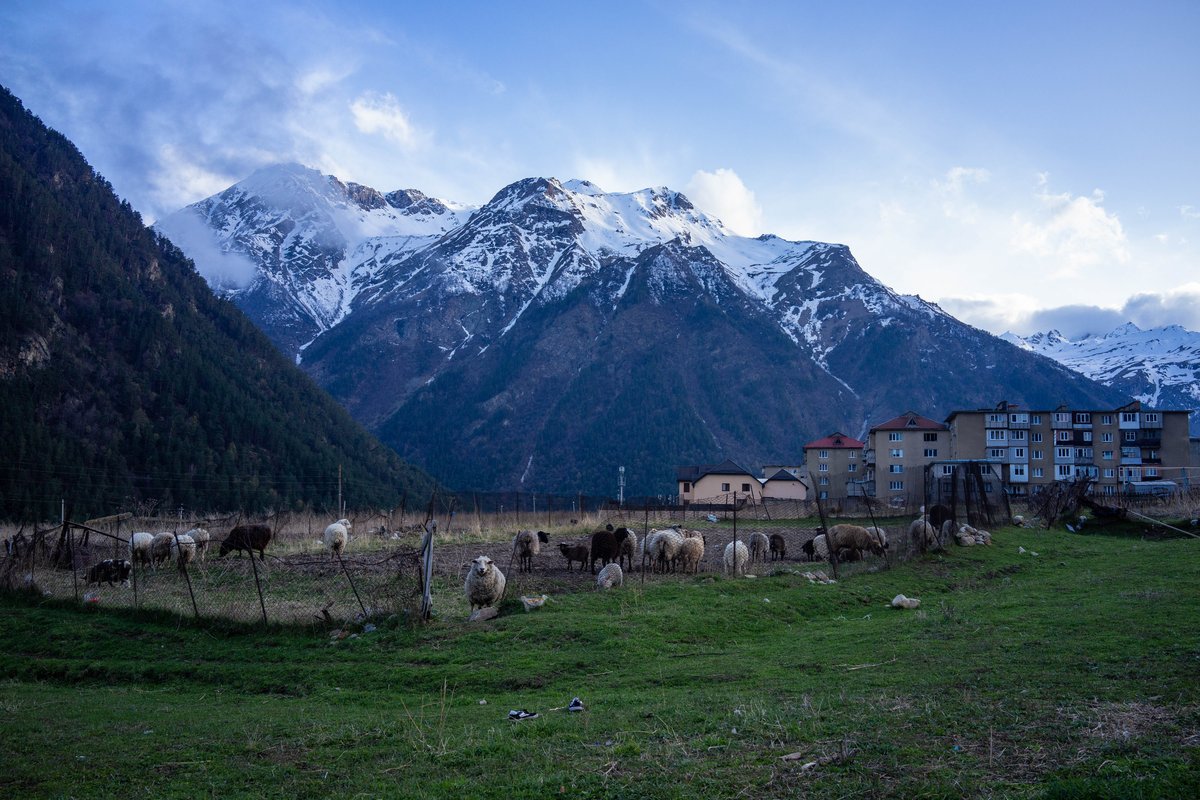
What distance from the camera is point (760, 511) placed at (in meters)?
56.5

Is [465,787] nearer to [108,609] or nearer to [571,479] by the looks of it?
[108,609]

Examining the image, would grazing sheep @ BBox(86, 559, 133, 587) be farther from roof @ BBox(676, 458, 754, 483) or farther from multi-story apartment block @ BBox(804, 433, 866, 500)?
multi-story apartment block @ BBox(804, 433, 866, 500)

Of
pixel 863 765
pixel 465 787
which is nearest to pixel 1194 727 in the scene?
pixel 863 765

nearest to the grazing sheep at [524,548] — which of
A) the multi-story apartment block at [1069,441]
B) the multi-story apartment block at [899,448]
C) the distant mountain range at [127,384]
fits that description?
the distant mountain range at [127,384]

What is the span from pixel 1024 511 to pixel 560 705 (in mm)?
42203

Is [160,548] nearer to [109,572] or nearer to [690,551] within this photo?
[109,572]

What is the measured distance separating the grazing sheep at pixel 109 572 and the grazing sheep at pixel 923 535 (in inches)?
902

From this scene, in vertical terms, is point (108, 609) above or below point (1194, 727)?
below

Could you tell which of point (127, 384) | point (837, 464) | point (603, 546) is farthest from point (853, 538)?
point (127, 384)

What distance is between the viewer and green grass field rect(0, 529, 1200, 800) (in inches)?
260

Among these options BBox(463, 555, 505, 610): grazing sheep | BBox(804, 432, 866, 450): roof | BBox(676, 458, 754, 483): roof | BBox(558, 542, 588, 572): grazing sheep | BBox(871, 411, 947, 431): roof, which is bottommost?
BBox(676, 458, 754, 483): roof

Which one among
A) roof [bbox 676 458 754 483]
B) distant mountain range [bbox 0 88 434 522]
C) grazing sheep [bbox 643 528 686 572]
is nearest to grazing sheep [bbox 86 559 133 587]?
grazing sheep [bbox 643 528 686 572]

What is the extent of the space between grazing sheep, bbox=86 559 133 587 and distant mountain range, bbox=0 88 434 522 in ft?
136

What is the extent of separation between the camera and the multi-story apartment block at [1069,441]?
3799 inches
